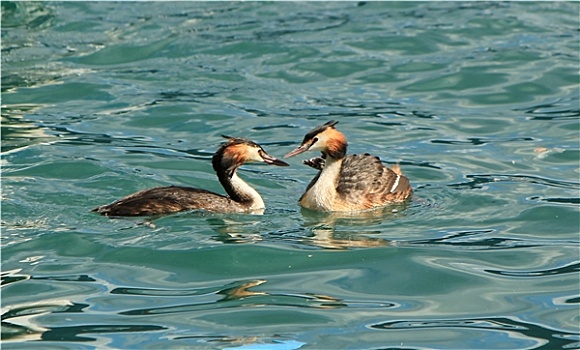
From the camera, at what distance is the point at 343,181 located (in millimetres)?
12883

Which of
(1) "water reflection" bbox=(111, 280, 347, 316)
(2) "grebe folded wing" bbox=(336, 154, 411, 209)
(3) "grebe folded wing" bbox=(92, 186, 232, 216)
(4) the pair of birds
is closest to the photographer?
(1) "water reflection" bbox=(111, 280, 347, 316)

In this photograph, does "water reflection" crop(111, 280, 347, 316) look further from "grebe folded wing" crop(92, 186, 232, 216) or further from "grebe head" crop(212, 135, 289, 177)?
"grebe head" crop(212, 135, 289, 177)

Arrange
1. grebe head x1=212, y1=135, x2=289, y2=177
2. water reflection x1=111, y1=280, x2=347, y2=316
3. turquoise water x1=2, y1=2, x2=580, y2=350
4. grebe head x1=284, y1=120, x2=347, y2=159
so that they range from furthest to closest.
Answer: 1. grebe head x1=284, y1=120, x2=347, y2=159
2. grebe head x1=212, y1=135, x2=289, y2=177
3. water reflection x1=111, y1=280, x2=347, y2=316
4. turquoise water x1=2, y1=2, x2=580, y2=350

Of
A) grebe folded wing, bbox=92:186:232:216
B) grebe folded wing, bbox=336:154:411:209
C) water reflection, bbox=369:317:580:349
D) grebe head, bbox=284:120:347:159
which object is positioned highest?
grebe head, bbox=284:120:347:159

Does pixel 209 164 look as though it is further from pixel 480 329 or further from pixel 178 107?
pixel 480 329

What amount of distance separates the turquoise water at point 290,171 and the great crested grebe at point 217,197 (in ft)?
0.51

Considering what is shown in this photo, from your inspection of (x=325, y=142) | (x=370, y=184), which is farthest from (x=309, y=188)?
(x=370, y=184)

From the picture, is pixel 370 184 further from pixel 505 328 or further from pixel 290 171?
pixel 505 328

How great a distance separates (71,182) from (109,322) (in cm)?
416

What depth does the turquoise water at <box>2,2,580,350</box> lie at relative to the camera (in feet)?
31.0

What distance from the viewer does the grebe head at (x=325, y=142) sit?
12453 mm

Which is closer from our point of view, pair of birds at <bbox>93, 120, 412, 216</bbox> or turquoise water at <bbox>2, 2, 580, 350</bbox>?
turquoise water at <bbox>2, 2, 580, 350</bbox>

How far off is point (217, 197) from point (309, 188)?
1.04 m

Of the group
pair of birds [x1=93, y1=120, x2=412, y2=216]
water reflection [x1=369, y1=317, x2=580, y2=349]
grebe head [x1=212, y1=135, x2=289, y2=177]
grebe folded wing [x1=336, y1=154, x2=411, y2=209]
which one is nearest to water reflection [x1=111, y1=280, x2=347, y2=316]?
water reflection [x1=369, y1=317, x2=580, y2=349]
